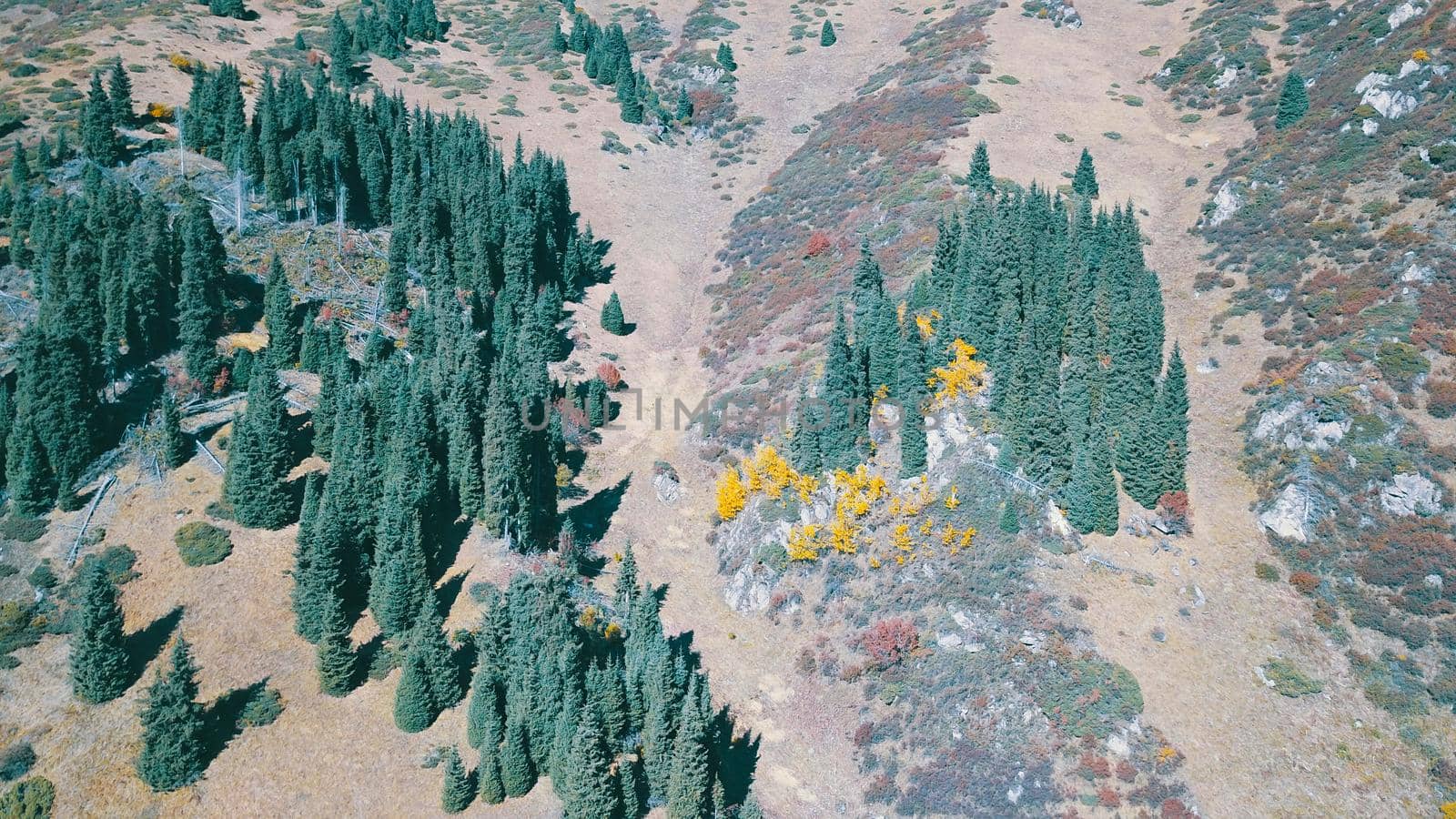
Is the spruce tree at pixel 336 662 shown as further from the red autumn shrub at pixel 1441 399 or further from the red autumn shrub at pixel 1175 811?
the red autumn shrub at pixel 1441 399

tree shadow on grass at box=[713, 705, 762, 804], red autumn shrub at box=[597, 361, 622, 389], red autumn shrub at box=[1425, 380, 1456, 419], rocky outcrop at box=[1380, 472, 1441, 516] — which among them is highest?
red autumn shrub at box=[1425, 380, 1456, 419]

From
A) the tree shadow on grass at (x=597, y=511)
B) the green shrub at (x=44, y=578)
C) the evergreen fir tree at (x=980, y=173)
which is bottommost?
the green shrub at (x=44, y=578)

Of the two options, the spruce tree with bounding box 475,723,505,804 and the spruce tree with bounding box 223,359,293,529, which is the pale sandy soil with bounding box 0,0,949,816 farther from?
the spruce tree with bounding box 223,359,293,529

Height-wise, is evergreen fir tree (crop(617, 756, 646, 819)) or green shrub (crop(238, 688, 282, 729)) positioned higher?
evergreen fir tree (crop(617, 756, 646, 819))

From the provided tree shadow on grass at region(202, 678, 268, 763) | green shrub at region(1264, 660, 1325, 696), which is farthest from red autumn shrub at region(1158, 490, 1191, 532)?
tree shadow on grass at region(202, 678, 268, 763)

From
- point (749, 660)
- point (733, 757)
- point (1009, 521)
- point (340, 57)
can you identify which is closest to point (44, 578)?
point (733, 757)

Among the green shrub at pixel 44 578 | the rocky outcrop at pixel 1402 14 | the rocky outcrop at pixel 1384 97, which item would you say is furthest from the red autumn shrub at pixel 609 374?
the rocky outcrop at pixel 1402 14

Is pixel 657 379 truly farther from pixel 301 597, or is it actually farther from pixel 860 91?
pixel 860 91
